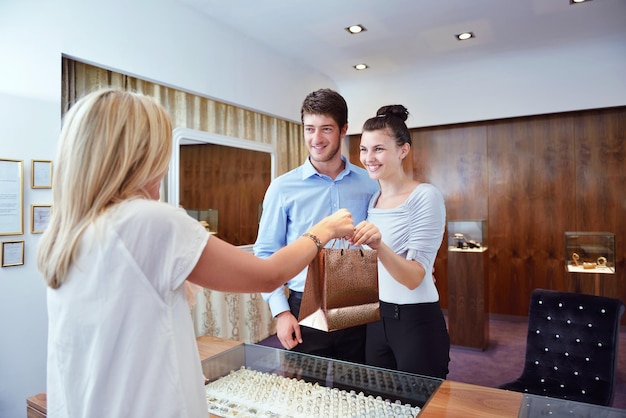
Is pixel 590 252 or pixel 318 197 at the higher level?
pixel 318 197

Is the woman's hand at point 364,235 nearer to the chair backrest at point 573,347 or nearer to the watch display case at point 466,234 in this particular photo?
the chair backrest at point 573,347

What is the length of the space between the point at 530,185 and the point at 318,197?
4.25 meters

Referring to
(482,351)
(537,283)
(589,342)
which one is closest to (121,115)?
(589,342)

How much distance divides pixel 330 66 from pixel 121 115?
4768 millimetres

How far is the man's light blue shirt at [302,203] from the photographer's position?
200 cm

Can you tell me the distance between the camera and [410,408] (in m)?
1.24

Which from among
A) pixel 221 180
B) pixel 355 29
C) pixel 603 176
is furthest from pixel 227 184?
pixel 603 176

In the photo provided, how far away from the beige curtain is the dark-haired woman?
2.25 m

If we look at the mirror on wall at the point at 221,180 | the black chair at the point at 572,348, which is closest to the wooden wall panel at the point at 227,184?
the mirror on wall at the point at 221,180

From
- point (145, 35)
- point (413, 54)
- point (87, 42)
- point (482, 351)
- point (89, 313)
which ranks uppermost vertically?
point (413, 54)

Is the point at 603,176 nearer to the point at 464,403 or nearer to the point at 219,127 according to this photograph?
the point at 219,127

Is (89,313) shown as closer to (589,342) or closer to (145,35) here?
(589,342)

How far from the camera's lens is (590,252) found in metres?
4.19

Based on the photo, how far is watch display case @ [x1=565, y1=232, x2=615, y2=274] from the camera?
408 centimetres
